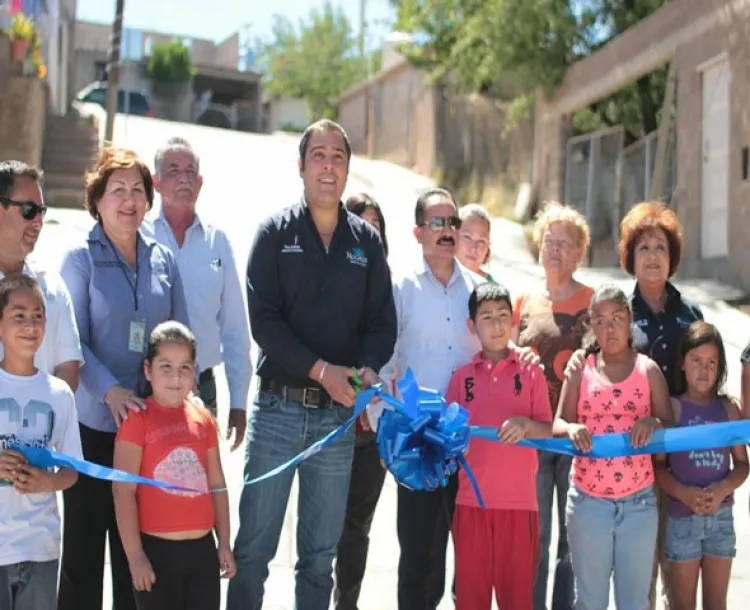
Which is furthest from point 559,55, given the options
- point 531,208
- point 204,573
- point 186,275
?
point 204,573

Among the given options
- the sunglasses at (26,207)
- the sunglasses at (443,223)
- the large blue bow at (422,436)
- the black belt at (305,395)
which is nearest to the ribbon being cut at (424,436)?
the large blue bow at (422,436)

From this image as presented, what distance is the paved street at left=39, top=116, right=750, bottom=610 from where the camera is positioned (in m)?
5.41

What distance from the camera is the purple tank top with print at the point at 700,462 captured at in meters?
4.27

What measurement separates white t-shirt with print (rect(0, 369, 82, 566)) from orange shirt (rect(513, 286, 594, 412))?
7.52ft

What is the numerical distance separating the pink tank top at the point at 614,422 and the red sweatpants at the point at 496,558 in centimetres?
34

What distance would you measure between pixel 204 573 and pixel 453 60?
17.7 meters

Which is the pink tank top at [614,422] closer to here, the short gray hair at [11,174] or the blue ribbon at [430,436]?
the blue ribbon at [430,436]

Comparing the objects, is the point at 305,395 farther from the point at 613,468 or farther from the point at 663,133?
the point at 663,133

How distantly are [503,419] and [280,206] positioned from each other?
12.9 meters

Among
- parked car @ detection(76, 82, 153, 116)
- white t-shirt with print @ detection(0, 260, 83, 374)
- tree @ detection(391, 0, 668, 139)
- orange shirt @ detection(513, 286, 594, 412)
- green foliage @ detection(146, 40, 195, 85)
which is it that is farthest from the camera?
green foliage @ detection(146, 40, 195, 85)

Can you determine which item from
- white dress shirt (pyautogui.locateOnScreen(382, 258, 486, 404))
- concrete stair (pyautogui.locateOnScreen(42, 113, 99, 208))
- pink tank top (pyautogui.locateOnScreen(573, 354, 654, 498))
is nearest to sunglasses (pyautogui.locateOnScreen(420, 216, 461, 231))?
white dress shirt (pyautogui.locateOnScreen(382, 258, 486, 404))

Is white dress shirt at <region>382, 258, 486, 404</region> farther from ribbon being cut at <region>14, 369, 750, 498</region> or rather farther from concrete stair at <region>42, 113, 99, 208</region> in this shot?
concrete stair at <region>42, 113, 99, 208</region>

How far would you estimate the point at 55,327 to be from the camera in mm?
3654

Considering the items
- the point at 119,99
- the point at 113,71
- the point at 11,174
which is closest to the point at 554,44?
the point at 113,71
